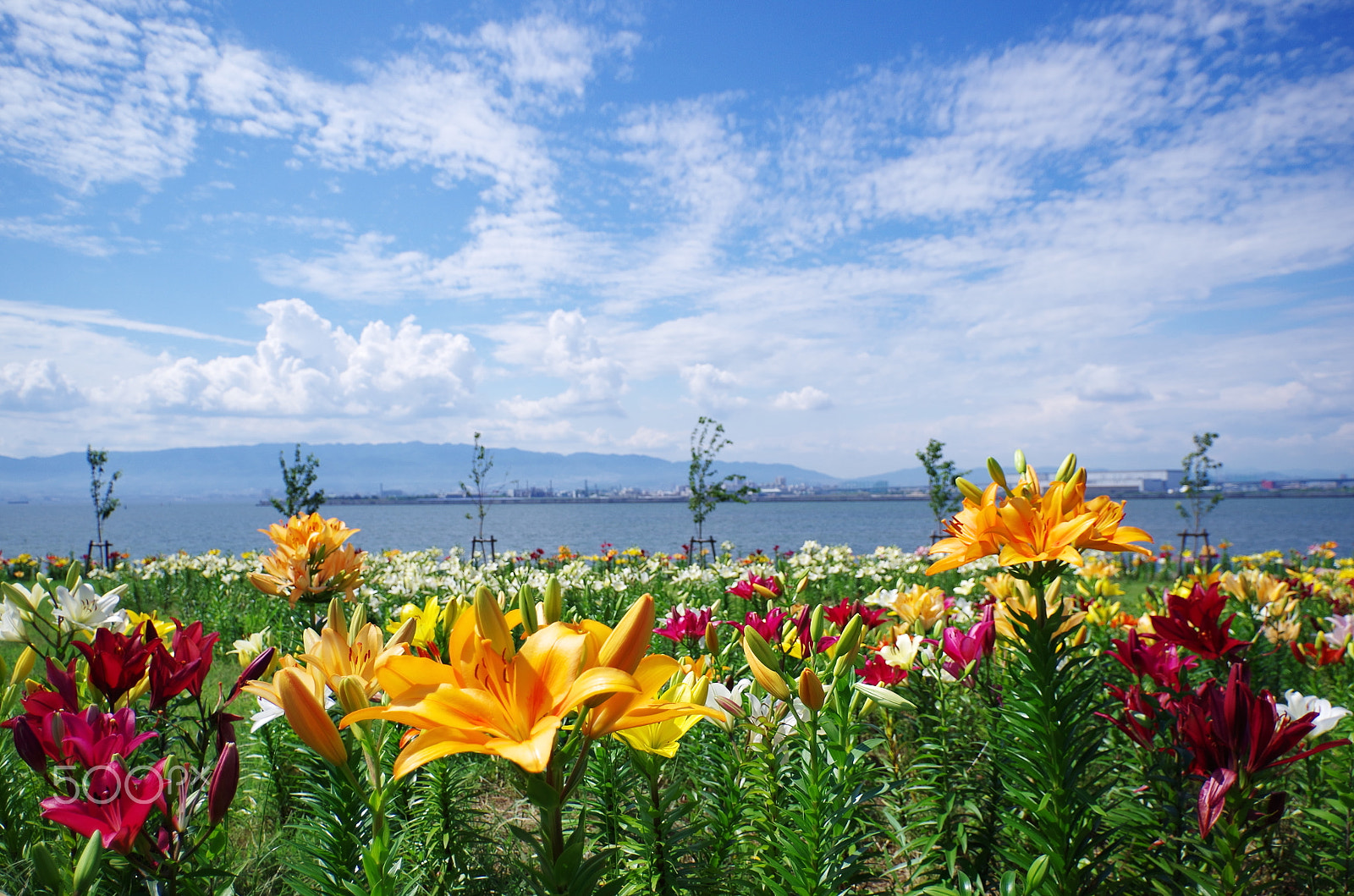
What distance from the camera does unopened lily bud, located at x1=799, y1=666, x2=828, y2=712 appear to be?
1358mm

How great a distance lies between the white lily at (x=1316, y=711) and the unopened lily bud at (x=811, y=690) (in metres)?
1.19

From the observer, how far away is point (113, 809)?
3.27ft

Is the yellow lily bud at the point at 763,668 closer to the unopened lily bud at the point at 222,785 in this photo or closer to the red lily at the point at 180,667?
the unopened lily bud at the point at 222,785

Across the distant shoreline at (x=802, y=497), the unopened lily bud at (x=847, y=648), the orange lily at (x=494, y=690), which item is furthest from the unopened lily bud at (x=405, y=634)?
the distant shoreline at (x=802, y=497)

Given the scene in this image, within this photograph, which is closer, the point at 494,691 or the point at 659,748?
the point at 494,691

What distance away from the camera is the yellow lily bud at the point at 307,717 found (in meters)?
0.98

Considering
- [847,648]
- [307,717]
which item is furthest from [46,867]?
[847,648]

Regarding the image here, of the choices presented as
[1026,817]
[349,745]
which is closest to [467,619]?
[349,745]

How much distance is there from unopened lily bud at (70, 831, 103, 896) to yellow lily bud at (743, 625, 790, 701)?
42.0 inches

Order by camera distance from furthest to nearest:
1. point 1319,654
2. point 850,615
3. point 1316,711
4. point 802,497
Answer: point 802,497 → point 1319,654 → point 850,615 → point 1316,711

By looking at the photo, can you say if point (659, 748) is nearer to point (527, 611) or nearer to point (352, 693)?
point (527, 611)

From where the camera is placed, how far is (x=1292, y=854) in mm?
2064

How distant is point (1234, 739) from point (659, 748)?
46.6 inches

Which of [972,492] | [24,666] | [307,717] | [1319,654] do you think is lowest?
[1319,654]
